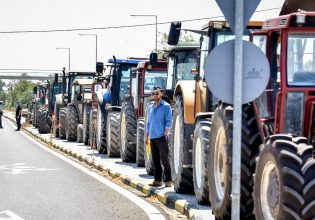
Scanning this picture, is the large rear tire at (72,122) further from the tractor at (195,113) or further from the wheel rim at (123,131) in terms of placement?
the tractor at (195,113)

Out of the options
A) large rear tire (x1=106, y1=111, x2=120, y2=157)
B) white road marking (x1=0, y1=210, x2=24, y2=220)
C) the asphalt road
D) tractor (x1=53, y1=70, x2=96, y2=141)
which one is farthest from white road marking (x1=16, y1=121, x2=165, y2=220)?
tractor (x1=53, y1=70, x2=96, y2=141)

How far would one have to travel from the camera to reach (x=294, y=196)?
7.83 metres

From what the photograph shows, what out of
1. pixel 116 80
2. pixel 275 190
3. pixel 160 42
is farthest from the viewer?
pixel 160 42

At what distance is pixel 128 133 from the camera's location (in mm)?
20219

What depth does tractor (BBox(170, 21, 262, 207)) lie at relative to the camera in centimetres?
1252

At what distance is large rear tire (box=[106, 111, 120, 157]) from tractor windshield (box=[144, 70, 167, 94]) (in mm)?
2023

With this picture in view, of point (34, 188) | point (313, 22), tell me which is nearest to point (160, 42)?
point (34, 188)

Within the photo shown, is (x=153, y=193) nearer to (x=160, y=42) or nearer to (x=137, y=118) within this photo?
(x=137, y=118)

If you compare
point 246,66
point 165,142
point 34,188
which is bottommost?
point 34,188

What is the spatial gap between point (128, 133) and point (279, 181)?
12313 millimetres

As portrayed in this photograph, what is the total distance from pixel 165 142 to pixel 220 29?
275cm

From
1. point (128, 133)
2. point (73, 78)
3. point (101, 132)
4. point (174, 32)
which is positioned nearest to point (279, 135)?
point (174, 32)

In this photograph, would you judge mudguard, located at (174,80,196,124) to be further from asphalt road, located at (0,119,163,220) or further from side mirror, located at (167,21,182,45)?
asphalt road, located at (0,119,163,220)

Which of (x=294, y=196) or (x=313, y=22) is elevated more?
(x=313, y=22)
